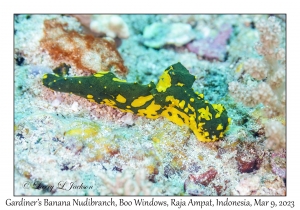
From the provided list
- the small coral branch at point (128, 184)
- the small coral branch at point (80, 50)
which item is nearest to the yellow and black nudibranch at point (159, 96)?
the small coral branch at point (80, 50)

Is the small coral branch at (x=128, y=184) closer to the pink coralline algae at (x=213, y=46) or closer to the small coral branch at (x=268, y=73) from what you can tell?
the small coral branch at (x=268, y=73)

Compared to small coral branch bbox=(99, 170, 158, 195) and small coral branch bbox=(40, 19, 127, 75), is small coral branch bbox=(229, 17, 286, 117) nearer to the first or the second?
small coral branch bbox=(99, 170, 158, 195)

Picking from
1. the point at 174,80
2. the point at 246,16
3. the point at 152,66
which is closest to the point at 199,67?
the point at 152,66

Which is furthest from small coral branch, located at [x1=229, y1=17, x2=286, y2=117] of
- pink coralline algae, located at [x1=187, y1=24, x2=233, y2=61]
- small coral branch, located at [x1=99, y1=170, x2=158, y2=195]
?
pink coralline algae, located at [x1=187, y1=24, x2=233, y2=61]

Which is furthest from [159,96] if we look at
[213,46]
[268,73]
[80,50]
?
[213,46]

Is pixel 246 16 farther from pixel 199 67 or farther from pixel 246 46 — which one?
pixel 199 67

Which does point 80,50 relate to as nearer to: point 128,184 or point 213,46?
point 128,184
